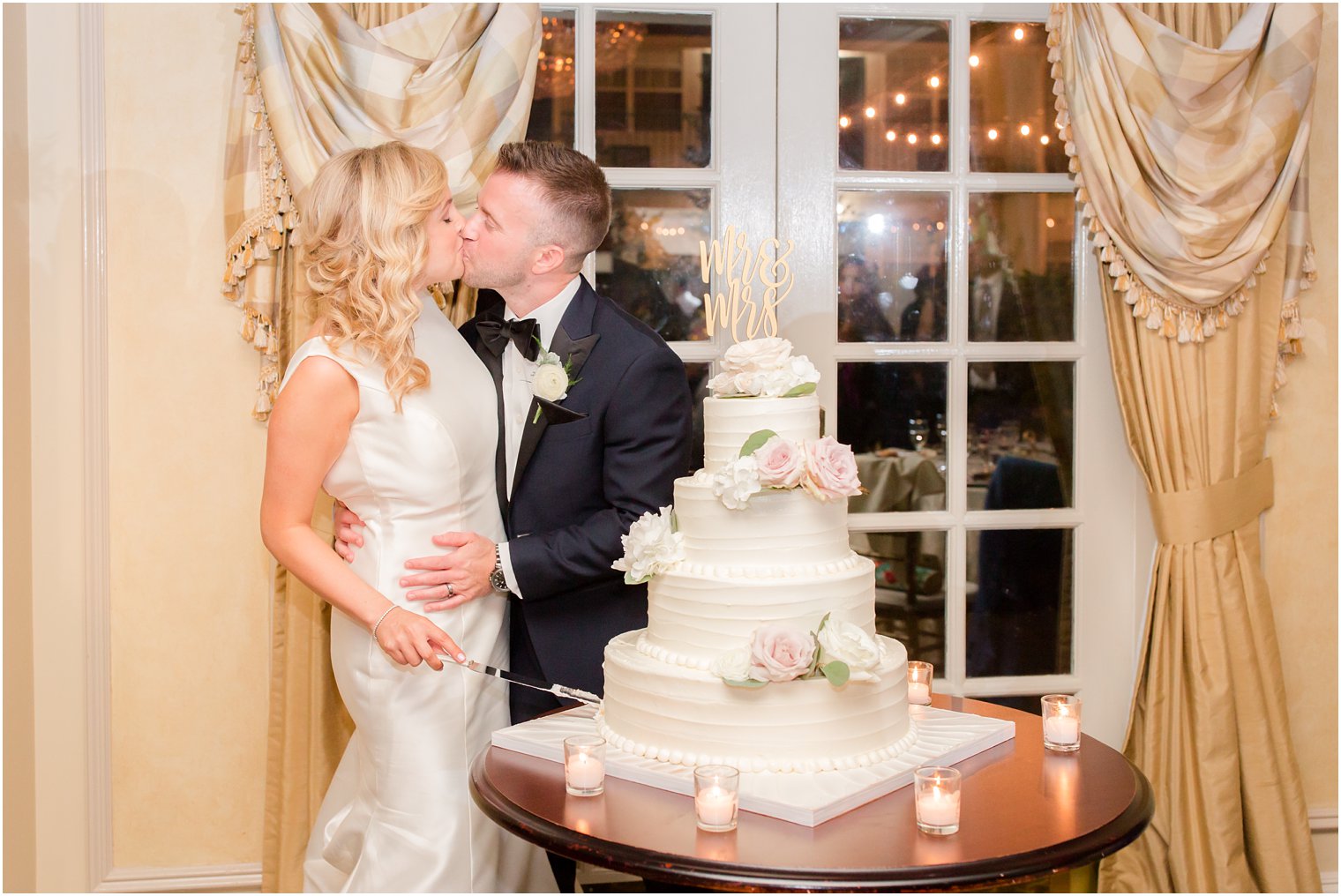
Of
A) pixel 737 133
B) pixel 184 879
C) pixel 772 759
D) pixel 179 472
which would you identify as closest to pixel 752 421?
pixel 772 759

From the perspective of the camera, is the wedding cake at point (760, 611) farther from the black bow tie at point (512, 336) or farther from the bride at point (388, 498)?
the black bow tie at point (512, 336)

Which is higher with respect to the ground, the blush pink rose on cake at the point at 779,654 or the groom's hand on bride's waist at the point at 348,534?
the groom's hand on bride's waist at the point at 348,534

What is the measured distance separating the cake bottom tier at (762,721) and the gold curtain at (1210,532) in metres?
1.74

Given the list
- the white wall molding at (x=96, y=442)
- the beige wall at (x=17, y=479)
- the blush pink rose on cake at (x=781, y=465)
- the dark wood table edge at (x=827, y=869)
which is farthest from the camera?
the white wall molding at (x=96, y=442)

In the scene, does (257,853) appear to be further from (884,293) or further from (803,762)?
(884,293)

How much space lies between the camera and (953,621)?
3.53 meters

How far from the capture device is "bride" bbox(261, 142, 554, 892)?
2.22 metres

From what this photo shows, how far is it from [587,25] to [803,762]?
228cm

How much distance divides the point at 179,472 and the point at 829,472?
207 centimetres

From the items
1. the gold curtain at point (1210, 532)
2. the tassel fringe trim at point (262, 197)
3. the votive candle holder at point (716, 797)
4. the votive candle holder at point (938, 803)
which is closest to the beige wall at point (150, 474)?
the tassel fringe trim at point (262, 197)

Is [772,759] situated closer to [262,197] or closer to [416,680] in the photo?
[416,680]

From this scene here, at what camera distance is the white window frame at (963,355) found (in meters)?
3.36

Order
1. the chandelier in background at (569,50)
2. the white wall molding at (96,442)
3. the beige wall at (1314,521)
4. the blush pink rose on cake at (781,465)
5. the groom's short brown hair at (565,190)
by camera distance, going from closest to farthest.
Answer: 1. the blush pink rose on cake at (781,465)
2. the groom's short brown hair at (565,190)
3. the white wall molding at (96,442)
4. the chandelier in background at (569,50)
5. the beige wall at (1314,521)

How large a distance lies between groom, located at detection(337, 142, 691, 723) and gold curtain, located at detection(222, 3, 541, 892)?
36cm
